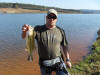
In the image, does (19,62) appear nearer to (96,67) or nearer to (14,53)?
(14,53)

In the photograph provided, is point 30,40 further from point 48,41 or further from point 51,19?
point 51,19

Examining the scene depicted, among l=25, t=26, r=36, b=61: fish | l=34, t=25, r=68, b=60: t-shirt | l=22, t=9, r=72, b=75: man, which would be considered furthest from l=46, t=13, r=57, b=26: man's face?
l=25, t=26, r=36, b=61: fish

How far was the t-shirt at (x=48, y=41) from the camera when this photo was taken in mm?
3980

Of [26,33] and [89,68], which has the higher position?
[26,33]

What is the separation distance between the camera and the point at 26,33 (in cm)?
375

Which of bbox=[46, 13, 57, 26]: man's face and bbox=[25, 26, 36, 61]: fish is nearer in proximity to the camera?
bbox=[25, 26, 36, 61]: fish

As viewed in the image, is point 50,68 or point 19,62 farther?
point 19,62

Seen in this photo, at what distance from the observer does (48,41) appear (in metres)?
3.99

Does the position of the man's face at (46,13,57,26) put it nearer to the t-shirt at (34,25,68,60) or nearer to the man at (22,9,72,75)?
the man at (22,9,72,75)

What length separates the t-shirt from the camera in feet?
13.1

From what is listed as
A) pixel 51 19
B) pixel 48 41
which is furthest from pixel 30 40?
Answer: pixel 51 19

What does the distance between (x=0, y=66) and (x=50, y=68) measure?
6.10 metres

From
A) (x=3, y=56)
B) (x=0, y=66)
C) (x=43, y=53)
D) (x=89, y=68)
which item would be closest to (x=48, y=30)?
(x=43, y=53)

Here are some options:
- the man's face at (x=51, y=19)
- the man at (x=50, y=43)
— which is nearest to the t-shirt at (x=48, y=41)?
the man at (x=50, y=43)
